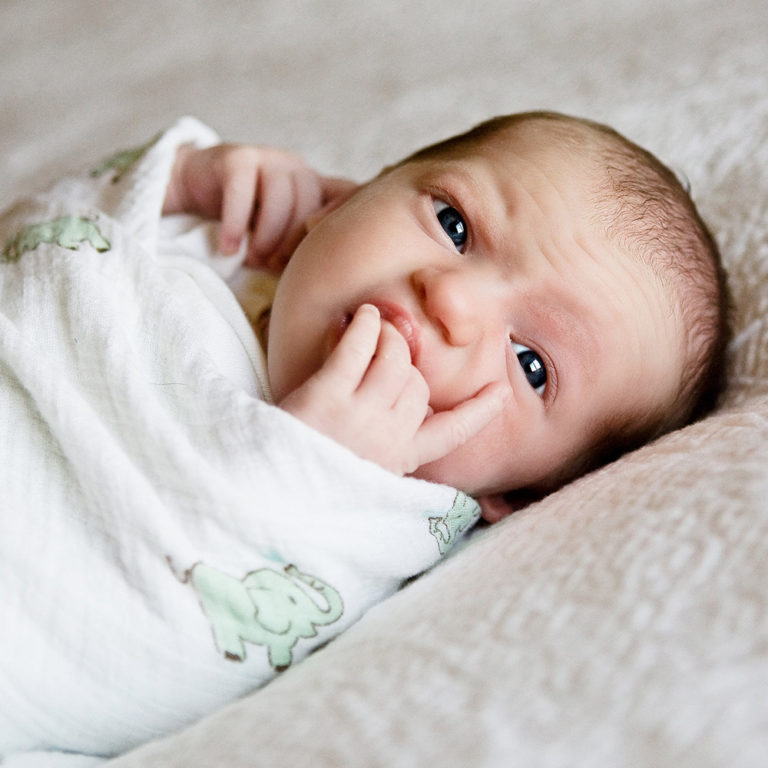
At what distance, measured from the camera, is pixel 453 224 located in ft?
2.90

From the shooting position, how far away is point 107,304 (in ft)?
2.62

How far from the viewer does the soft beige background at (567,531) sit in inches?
18.6

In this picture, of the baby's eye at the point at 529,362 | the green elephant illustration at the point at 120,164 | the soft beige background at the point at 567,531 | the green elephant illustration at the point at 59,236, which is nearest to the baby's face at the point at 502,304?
the baby's eye at the point at 529,362

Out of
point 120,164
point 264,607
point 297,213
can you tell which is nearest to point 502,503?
point 264,607

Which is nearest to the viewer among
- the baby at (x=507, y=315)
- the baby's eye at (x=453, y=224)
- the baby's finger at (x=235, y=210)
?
the baby at (x=507, y=315)

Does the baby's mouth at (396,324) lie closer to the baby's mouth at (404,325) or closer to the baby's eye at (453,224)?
the baby's mouth at (404,325)

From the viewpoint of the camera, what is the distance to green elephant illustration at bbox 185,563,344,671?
0.66 metres

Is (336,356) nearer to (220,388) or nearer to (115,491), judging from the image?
(220,388)

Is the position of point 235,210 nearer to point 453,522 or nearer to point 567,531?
point 453,522

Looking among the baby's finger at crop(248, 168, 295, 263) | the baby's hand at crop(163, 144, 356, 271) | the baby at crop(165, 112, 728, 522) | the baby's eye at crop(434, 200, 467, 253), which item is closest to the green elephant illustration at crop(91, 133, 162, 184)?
the baby's hand at crop(163, 144, 356, 271)

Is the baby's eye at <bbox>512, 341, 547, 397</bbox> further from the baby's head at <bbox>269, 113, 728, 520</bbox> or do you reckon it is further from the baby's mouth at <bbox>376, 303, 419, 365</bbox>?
the baby's mouth at <bbox>376, 303, 419, 365</bbox>

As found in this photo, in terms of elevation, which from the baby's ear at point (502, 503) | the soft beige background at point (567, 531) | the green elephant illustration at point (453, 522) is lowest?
the baby's ear at point (502, 503)

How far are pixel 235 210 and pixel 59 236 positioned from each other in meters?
0.26

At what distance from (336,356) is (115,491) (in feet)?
0.69
